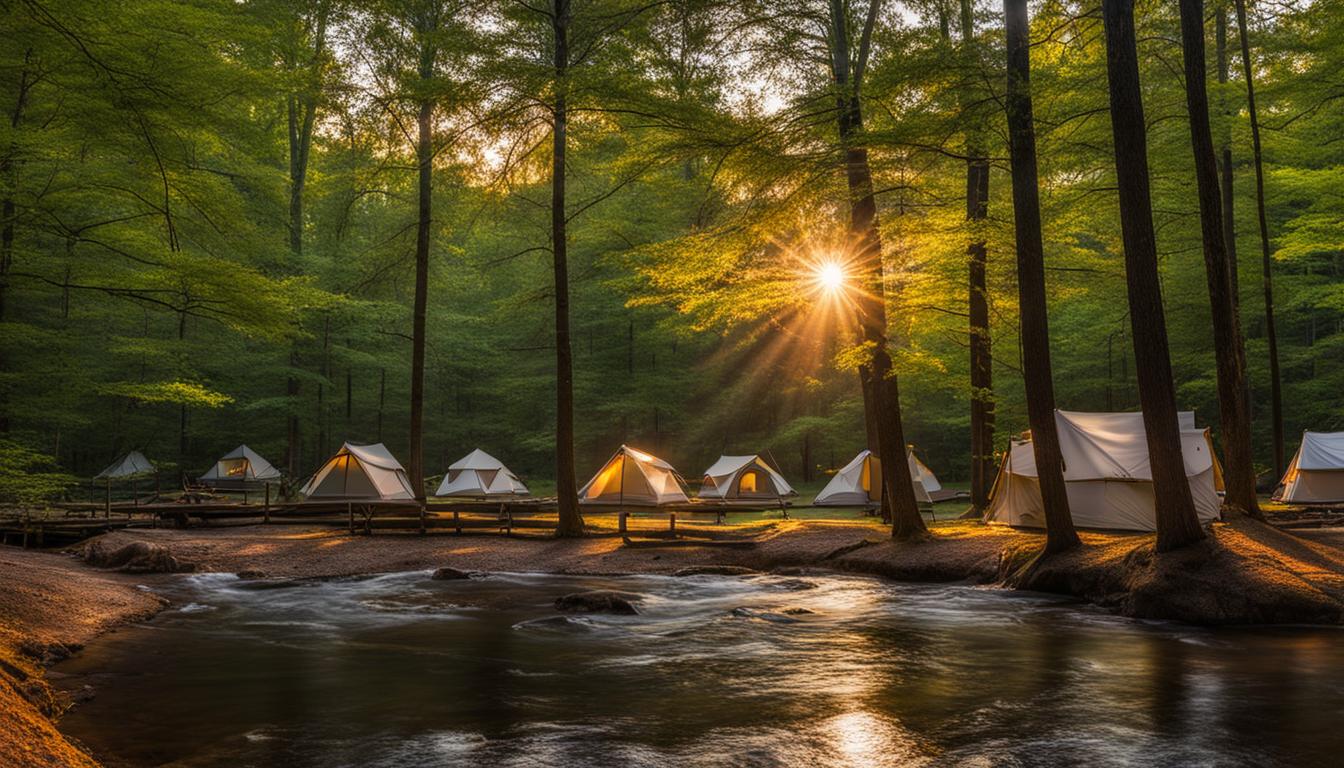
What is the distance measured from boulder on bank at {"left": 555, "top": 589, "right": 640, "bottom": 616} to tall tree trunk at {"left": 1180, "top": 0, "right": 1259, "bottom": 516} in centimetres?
945

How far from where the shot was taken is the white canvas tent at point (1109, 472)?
1583 centimetres

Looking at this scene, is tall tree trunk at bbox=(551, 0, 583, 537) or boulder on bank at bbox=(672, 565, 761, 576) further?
tall tree trunk at bbox=(551, 0, 583, 537)

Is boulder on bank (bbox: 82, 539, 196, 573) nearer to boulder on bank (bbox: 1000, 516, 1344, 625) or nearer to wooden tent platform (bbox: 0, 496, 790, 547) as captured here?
wooden tent platform (bbox: 0, 496, 790, 547)

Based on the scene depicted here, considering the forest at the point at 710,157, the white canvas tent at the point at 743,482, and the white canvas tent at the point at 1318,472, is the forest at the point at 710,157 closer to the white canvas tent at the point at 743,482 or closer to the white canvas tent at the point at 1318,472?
the white canvas tent at the point at 1318,472

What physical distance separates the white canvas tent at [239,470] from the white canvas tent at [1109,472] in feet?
109

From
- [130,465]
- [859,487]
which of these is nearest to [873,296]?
[859,487]

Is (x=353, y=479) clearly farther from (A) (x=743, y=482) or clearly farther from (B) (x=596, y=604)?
(B) (x=596, y=604)

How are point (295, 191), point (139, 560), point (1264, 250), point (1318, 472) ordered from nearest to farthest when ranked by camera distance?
point (139, 560)
point (1264, 250)
point (1318, 472)
point (295, 191)

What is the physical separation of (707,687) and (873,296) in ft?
29.4

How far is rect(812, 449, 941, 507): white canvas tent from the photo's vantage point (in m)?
26.3

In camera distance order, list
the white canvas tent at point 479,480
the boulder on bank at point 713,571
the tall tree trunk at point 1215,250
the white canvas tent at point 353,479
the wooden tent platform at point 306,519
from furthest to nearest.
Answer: the white canvas tent at point 479,480, the white canvas tent at point 353,479, the wooden tent platform at point 306,519, the boulder on bank at point 713,571, the tall tree trunk at point 1215,250

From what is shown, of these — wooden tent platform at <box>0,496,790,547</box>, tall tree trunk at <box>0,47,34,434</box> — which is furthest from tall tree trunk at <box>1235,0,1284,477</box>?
tall tree trunk at <box>0,47,34,434</box>

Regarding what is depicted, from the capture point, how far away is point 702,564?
1591cm

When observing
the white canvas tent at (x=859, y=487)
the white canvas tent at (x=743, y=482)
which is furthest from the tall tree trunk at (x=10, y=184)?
the white canvas tent at (x=859, y=487)
